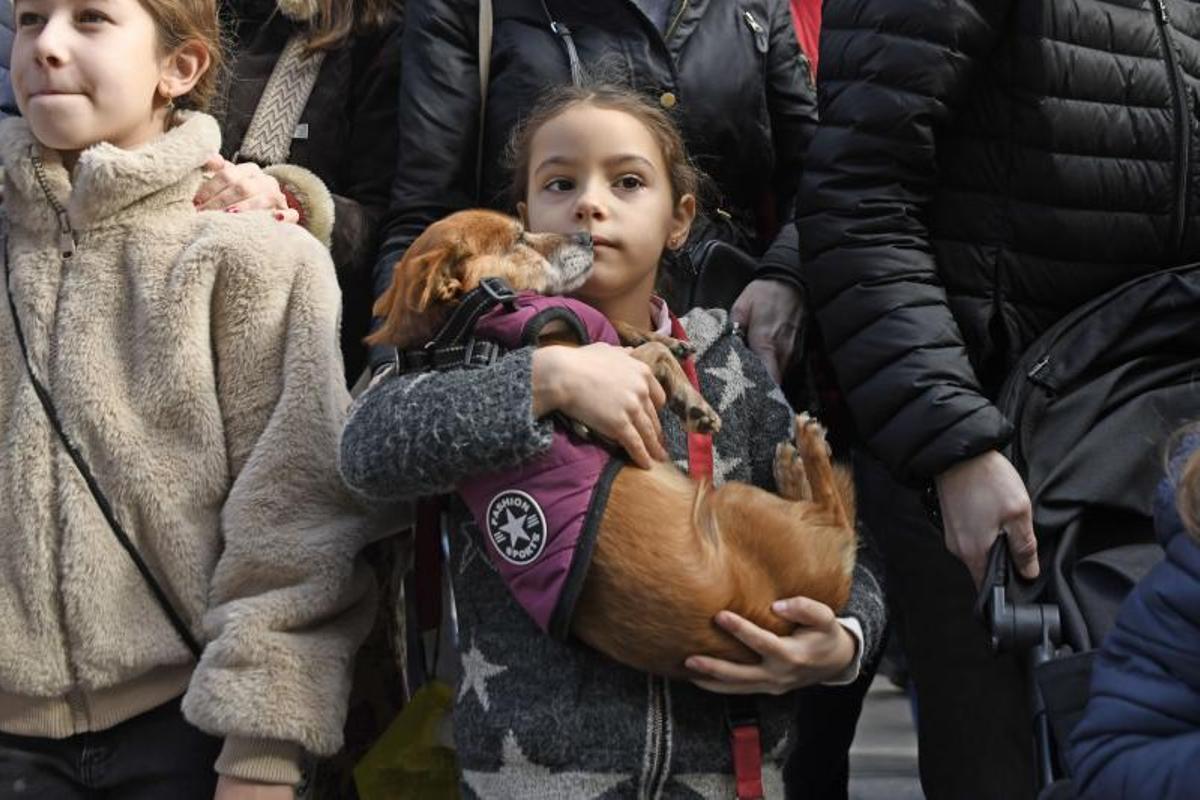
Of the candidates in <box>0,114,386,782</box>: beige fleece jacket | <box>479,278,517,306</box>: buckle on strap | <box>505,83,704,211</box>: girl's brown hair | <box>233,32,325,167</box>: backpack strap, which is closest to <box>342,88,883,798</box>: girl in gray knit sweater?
<box>479,278,517,306</box>: buckle on strap

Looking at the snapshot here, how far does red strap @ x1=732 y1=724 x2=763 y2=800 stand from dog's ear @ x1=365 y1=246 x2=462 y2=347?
2.58ft

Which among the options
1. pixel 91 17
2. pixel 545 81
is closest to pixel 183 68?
pixel 91 17

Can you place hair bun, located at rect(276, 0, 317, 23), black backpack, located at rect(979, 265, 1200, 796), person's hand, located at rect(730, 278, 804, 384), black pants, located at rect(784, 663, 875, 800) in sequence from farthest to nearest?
black pants, located at rect(784, 663, 875, 800) → hair bun, located at rect(276, 0, 317, 23) → person's hand, located at rect(730, 278, 804, 384) → black backpack, located at rect(979, 265, 1200, 796)

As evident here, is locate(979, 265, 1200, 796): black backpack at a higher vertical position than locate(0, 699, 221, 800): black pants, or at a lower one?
higher

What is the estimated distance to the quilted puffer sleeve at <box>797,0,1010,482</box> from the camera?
2.59 meters

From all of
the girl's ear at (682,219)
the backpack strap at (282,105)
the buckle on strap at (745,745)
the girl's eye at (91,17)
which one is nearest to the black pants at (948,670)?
the buckle on strap at (745,745)

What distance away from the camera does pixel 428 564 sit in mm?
2771

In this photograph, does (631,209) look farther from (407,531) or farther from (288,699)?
(288,699)

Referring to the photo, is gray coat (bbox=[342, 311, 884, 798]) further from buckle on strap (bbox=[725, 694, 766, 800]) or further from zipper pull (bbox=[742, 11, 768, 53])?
zipper pull (bbox=[742, 11, 768, 53])

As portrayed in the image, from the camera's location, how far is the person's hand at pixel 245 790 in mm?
2502

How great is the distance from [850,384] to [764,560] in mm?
410

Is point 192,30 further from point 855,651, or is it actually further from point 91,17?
point 855,651

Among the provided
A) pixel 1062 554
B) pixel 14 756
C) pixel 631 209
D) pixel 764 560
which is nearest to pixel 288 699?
pixel 14 756

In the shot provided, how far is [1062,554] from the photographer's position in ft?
7.90
